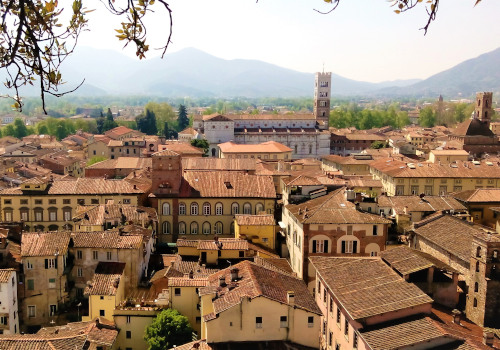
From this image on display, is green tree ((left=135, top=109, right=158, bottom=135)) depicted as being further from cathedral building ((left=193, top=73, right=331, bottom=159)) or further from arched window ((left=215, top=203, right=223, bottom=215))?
arched window ((left=215, top=203, right=223, bottom=215))

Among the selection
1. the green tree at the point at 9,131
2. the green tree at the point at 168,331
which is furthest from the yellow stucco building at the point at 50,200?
the green tree at the point at 9,131

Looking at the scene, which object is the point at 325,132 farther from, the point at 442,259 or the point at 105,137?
the point at 442,259

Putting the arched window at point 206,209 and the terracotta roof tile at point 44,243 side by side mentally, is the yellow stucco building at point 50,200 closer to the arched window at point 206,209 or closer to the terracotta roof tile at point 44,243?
the arched window at point 206,209

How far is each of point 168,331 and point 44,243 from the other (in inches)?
435

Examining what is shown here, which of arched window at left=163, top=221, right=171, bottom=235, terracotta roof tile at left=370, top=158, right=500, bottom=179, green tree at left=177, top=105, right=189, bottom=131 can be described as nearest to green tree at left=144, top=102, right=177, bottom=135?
green tree at left=177, top=105, right=189, bottom=131

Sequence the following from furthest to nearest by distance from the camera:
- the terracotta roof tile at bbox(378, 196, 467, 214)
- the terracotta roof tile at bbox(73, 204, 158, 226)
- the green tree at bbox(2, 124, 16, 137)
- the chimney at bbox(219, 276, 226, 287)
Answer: the green tree at bbox(2, 124, 16, 137) → the terracotta roof tile at bbox(378, 196, 467, 214) → the terracotta roof tile at bbox(73, 204, 158, 226) → the chimney at bbox(219, 276, 226, 287)

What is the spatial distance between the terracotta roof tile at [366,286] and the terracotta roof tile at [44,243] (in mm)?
15429

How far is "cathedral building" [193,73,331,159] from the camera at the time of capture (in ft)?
317

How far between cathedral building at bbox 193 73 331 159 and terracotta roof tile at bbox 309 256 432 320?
6878 centimetres

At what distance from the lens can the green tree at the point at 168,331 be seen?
1029 inches

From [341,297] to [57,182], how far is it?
32.6m

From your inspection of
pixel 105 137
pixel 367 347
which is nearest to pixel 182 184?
pixel 367 347

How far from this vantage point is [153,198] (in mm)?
45094

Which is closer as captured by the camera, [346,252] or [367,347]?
[367,347]
